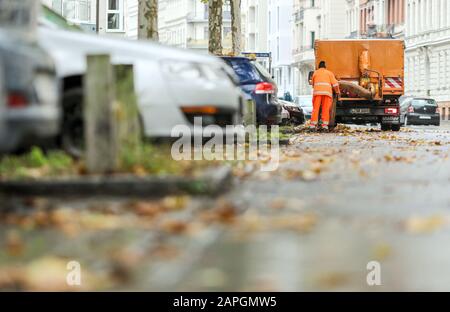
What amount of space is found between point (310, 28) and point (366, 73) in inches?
3116

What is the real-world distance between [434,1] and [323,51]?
1649 inches

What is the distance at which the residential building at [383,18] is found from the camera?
86.1 meters

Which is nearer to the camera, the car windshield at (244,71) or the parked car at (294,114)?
the car windshield at (244,71)

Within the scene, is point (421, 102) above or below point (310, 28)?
below

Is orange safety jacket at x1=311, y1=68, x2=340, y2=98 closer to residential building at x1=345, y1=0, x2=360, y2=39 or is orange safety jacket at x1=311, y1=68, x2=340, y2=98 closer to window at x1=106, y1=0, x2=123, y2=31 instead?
window at x1=106, y1=0, x2=123, y2=31

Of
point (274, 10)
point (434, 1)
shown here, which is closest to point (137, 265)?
point (434, 1)

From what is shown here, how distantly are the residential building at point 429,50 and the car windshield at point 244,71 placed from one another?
49.8 meters

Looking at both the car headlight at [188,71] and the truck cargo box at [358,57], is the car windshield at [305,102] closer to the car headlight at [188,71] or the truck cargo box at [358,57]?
the truck cargo box at [358,57]

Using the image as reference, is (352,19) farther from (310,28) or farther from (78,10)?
(78,10)

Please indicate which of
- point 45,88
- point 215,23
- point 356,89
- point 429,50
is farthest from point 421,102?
point 45,88

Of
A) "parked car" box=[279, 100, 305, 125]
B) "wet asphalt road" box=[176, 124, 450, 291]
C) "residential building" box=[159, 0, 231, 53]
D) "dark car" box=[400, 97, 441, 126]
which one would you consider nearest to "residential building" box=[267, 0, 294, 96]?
"residential building" box=[159, 0, 231, 53]

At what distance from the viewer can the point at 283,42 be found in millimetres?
127562

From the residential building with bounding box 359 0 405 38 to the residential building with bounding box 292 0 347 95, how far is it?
31.5 feet

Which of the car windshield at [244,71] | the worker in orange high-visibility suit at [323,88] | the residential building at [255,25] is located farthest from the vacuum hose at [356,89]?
the residential building at [255,25]
